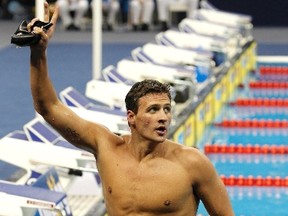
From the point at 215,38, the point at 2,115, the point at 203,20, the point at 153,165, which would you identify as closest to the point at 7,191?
the point at 153,165

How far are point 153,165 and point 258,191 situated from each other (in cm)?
562

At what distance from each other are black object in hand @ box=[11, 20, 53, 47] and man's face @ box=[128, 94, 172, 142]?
0.51 meters

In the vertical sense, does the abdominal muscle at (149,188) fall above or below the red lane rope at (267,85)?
above

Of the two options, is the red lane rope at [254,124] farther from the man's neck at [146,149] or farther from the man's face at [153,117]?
the man's face at [153,117]

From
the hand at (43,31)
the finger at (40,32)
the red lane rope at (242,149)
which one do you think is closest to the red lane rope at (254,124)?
the red lane rope at (242,149)

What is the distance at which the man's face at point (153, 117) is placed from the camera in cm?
420

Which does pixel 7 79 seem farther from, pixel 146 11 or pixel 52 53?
pixel 146 11

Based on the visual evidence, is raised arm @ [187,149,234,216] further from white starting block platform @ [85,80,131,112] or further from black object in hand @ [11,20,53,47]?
white starting block platform @ [85,80,131,112]

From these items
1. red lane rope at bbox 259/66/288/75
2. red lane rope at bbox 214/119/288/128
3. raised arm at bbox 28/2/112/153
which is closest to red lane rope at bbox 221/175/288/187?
red lane rope at bbox 214/119/288/128

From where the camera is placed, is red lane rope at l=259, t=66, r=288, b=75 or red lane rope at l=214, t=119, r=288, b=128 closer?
red lane rope at l=214, t=119, r=288, b=128

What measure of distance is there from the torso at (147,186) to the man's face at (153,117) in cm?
14

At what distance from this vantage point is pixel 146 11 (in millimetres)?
23266

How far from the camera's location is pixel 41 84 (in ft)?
13.9

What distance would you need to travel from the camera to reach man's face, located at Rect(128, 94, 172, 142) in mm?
4195
